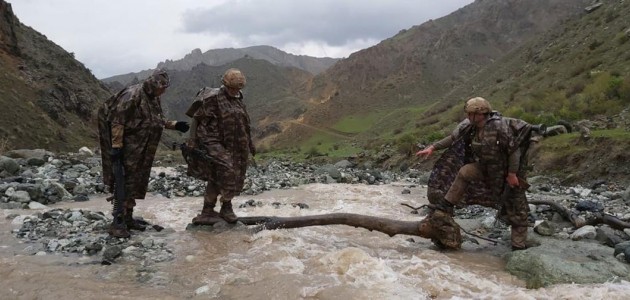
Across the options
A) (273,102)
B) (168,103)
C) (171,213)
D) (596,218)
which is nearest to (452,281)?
(596,218)

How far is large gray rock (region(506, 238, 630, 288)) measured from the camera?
4793mm

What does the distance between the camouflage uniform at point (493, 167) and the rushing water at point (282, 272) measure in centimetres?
57

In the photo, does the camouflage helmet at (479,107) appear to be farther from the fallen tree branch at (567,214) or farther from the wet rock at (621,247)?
the fallen tree branch at (567,214)

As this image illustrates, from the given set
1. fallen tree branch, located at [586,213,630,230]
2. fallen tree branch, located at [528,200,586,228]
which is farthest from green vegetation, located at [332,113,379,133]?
fallen tree branch, located at [586,213,630,230]

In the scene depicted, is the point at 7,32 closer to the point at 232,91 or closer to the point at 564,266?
the point at 232,91

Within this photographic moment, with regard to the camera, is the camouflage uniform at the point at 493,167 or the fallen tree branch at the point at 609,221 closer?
the camouflage uniform at the point at 493,167

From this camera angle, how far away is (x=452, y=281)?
4.95 metres

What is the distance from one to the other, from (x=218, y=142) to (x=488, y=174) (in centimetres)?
357

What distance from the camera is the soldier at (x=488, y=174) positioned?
5.67 m

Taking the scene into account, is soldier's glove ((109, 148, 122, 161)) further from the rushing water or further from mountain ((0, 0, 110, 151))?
mountain ((0, 0, 110, 151))

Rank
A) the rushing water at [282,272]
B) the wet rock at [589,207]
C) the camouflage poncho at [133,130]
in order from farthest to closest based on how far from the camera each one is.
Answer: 1. the wet rock at [589,207]
2. the camouflage poncho at [133,130]
3. the rushing water at [282,272]

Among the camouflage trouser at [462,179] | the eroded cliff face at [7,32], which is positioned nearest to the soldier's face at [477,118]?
the camouflage trouser at [462,179]

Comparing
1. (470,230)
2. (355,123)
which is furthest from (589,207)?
(355,123)

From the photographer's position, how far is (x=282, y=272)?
5.19 meters
